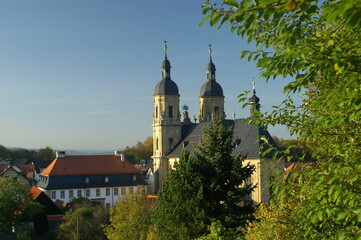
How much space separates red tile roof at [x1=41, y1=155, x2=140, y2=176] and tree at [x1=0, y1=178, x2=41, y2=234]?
16.8 meters

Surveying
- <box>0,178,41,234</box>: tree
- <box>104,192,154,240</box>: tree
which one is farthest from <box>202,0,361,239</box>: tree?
<box>0,178,41,234</box>: tree

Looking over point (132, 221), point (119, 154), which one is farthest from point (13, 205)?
point (119, 154)

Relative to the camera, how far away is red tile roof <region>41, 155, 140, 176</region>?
48.7 m

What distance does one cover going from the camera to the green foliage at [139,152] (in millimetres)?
103625

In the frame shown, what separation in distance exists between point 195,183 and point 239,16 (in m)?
15.2

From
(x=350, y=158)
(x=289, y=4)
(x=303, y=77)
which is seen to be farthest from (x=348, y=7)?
(x=350, y=158)

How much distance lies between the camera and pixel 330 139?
736 centimetres

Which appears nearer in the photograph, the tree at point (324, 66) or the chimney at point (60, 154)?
the tree at point (324, 66)

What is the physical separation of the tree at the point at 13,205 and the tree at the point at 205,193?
48.9 ft

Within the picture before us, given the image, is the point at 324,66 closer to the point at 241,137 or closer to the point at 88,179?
the point at 241,137

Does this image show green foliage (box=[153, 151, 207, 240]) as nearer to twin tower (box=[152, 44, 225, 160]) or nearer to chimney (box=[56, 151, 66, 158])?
twin tower (box=[152, 44, 225, 160])

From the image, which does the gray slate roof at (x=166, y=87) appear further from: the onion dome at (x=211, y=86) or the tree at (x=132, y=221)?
the tree at (x=132, y=221)

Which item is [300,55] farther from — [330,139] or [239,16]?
[330,139]

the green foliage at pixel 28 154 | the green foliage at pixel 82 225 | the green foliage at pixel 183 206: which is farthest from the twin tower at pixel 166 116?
the green foliage at pixel 28 154
